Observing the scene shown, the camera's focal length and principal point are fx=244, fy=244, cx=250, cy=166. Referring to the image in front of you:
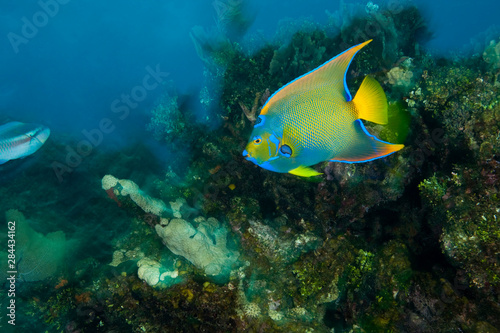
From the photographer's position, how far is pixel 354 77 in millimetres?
3633

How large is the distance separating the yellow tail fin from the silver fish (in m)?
3.62

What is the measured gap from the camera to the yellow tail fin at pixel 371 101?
4.79 ft

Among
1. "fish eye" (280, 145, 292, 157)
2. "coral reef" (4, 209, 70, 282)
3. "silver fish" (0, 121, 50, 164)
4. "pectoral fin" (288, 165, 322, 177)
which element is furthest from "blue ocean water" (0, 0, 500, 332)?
"fish eye" (280, 145, 292, 157)

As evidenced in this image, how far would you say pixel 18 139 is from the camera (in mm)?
2852

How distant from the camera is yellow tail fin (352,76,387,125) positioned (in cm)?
146

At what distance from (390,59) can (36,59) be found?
137 feet

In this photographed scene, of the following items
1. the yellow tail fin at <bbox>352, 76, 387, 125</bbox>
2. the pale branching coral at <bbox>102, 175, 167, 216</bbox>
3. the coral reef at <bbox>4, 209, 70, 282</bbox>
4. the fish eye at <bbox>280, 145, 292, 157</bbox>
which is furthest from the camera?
the coral reef at <bbox>4, 209, 70, 282</bbox>

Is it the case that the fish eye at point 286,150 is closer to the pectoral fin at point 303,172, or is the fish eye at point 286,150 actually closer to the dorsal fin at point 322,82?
the pectoral fin at point 303,172

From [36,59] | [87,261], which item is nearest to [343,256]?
[87,261]

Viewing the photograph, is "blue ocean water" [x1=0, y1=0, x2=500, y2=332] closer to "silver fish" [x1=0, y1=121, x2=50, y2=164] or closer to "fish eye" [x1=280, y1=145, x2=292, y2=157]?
"silver fish" [x1=0, y1=121, x2=50, y2=164]

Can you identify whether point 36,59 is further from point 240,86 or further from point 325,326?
point 325,326

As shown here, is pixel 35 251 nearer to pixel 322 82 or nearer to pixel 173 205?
pixel 173 205

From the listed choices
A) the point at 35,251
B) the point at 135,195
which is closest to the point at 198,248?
the point at 135,195

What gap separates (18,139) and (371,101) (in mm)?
3714
